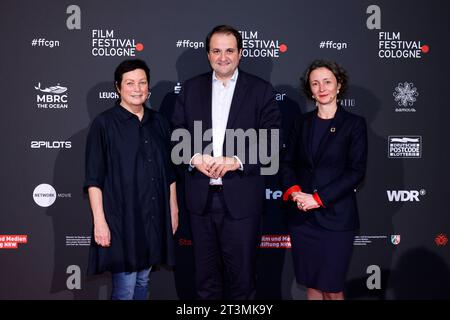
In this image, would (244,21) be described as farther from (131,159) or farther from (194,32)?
(131,159)

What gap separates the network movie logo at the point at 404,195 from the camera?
3.75 meters

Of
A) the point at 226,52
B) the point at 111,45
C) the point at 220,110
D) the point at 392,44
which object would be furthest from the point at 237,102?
the point at 392,44

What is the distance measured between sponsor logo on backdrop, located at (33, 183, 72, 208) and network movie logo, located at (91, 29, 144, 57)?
108cm

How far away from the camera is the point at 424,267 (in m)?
3.80

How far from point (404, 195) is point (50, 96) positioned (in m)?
2.84

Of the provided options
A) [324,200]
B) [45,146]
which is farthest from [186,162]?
[45,146]

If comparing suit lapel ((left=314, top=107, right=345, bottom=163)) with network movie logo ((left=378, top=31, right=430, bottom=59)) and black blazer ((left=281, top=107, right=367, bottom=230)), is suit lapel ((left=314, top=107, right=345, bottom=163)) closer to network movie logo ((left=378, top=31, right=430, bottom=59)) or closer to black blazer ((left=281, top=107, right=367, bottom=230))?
black blazer ((left=281, top=107, right=367, bottom=230))

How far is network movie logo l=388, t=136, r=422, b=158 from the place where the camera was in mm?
3746

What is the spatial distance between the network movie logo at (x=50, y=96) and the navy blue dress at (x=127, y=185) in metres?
0.90

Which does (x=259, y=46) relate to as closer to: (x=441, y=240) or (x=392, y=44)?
(x=392, y=44)

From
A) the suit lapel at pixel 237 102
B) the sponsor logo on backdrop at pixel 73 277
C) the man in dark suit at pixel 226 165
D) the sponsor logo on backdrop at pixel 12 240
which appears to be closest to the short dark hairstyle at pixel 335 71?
the man in dark suit at pixel 226 165

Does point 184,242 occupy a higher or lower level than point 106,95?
lower

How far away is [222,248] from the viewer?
302 centimetres

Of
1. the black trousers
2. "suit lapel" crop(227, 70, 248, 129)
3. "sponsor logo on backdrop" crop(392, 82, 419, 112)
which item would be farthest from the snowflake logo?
the black trousers
